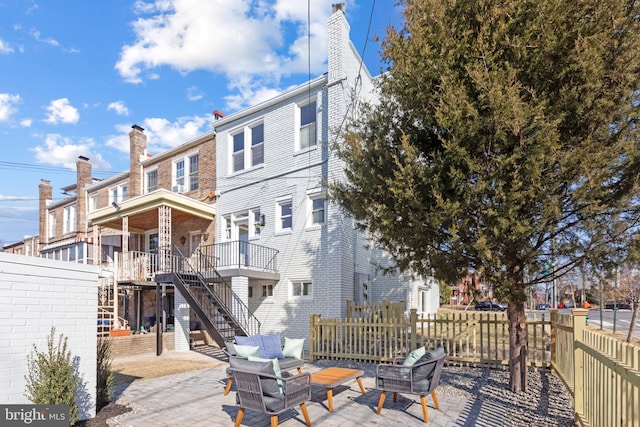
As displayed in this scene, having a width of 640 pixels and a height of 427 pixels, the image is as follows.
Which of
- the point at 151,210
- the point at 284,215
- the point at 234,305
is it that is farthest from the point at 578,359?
the point at 151,210

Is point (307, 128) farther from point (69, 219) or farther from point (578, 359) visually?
point (69, 219)

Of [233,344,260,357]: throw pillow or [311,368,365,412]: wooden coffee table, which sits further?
[233,344,260,357]: throw pillow

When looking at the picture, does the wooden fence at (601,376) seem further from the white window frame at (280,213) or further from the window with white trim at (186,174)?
the window with white trim at (186,174)

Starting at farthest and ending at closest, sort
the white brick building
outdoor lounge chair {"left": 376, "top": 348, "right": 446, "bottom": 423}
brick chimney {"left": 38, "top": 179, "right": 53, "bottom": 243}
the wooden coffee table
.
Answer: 1. brick chimney {"left": 38, "top": 179, "right": 53, "bottom": 243}
2. the white brick building
3. the wooden coffee table
4. outdoor lounge chair {"left": 376, "top": 348, "right": 446, "bottom": 423}

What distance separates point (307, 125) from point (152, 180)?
9.89 metres

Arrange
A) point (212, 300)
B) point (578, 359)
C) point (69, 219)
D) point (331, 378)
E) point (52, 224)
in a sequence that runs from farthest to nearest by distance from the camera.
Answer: point (52, 224) < point (69, 219) < point (212, 300) < point (331, 378) < point (578, 359)

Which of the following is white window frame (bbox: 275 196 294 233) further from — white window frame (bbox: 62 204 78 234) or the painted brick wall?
white window frame (bbox: 62 204 78 234)

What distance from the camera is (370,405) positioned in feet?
21.9

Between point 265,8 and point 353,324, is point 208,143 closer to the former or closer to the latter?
point 265,8

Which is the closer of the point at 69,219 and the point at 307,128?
the point at 307,128

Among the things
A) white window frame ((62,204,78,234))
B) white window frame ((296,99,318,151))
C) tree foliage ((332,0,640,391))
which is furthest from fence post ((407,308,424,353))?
white window frame ((62,204,78,234))

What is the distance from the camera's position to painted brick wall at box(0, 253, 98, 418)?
483 cm

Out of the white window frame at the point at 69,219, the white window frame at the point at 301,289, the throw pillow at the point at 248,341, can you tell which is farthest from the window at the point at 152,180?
the throw pillow at the point at 248,341

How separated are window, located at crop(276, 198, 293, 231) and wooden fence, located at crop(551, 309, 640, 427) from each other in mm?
9821
